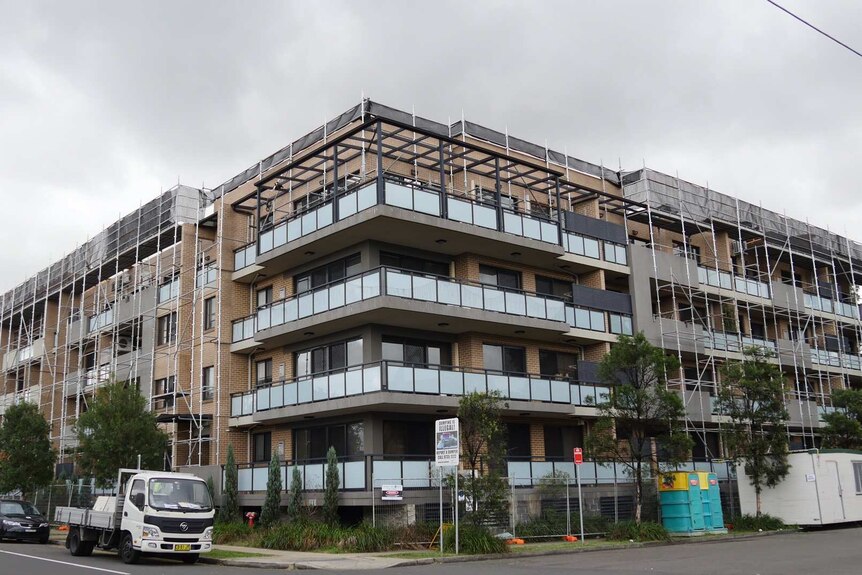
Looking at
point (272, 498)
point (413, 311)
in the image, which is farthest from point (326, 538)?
point (413, 311)

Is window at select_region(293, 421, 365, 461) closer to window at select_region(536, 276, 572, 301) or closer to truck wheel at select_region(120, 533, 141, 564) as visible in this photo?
truck wheel at select_region(120, 533, 141, 564)

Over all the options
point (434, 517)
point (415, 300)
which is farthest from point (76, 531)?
point (415, 300)

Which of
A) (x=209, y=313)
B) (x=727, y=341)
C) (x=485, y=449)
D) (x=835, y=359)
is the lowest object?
(x=485, y=449)

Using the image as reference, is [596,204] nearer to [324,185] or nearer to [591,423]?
[591,423]

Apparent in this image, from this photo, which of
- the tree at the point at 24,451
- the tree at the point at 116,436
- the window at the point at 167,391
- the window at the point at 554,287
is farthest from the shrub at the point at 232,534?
the window at the point at 554,287

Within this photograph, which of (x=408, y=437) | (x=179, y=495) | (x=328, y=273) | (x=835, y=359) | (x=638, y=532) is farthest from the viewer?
(x=835, y=359)

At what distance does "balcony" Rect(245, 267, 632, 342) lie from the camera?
90.7 ft

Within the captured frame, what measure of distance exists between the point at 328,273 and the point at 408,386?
6.47 metres

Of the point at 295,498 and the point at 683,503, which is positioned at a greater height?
the point at 295,498

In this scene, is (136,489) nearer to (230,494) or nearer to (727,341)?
(230,494)

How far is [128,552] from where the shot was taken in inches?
842

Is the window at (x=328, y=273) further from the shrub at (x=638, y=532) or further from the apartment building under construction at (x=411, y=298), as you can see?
the shrub at (x=638, y=532)

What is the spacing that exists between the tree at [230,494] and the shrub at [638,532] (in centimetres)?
1237

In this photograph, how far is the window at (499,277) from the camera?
32281 millimetres
